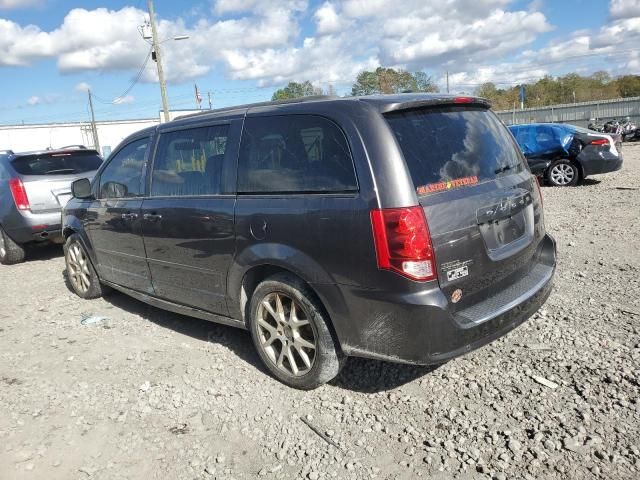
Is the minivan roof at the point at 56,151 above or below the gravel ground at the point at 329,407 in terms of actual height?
above

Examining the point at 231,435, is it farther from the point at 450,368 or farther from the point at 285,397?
the point at 450,368

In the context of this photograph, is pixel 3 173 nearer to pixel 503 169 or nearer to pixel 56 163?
pixel 56 163

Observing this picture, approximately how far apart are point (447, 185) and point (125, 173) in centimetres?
309

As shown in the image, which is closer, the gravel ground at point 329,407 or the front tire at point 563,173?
the gravel ground at point 329,407

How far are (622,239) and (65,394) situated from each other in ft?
20.0

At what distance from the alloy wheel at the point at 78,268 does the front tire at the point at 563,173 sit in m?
9.94

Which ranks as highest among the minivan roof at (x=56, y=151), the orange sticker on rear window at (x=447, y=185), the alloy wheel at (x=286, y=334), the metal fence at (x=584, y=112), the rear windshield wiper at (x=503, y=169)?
the metal fence at (x=584, y=112)

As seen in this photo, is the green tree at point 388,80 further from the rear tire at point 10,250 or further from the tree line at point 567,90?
the rear tire at point 10,250

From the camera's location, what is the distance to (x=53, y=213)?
7527 millimetres

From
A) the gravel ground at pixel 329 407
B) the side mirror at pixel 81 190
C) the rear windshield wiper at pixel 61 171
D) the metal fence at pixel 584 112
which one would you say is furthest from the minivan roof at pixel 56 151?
the metal fence at pixel 584 112

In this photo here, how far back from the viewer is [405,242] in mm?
2648

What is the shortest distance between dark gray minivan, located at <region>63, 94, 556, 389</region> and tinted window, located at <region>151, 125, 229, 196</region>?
1cm

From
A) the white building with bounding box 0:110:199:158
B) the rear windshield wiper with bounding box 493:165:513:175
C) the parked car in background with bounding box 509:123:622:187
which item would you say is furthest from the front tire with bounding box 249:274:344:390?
the white building with bounding box 0:110:199:158

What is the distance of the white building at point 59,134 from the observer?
58.8 metres
